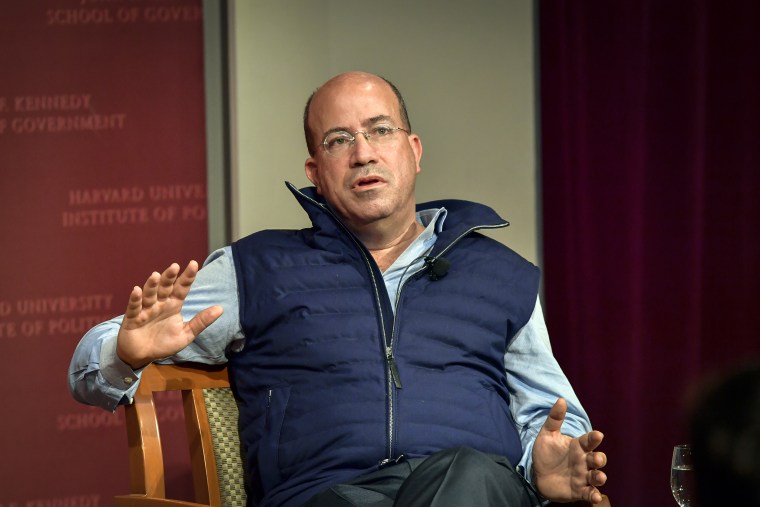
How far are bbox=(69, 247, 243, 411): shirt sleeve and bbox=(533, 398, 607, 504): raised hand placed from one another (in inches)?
28.0

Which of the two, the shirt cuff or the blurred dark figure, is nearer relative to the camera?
the blurred dark figure

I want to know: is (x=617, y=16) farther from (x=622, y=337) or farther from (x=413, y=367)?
(x=413, y=367)

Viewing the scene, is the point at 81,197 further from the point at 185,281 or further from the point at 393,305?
the point at 185,281

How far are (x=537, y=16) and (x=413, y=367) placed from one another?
1.90 metres

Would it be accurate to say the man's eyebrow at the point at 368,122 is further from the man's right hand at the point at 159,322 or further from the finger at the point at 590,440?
the finger at the point at 590,440

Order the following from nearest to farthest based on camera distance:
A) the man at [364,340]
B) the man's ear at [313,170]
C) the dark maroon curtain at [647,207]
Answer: the man at [364,340] < the man's ear at [313,170] < the dark maroon curtain at [647,207]

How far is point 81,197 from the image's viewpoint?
336cm

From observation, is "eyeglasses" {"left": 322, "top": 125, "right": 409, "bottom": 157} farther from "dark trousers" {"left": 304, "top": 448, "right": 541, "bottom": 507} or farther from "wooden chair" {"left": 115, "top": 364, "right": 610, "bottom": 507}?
"dark trousers" {"left": 304, "top": 448, "right": 541, "bottom": 507}

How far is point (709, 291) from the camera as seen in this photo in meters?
3.04

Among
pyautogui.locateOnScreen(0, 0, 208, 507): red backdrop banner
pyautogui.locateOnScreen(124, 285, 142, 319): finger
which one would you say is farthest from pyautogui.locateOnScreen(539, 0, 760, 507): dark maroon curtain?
pyautogui.locateOnScreen(124, 285, 142, 319): finger

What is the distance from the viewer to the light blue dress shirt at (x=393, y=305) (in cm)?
208

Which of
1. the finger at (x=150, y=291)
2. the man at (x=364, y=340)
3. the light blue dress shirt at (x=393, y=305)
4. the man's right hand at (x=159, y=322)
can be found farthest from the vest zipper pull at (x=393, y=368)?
the finger at (x=150, y=291)

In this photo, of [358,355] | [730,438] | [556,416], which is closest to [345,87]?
[358,355]

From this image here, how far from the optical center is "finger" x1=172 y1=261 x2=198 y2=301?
5.69ft
